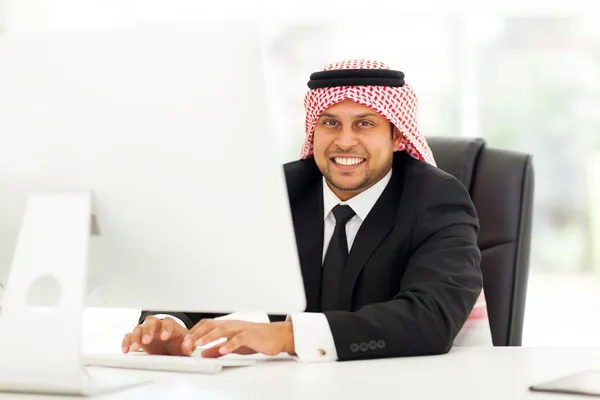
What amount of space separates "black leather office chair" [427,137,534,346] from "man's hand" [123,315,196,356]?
0.86m

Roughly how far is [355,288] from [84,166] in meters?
0.90

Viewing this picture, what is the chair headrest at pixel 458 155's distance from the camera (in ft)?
7.16

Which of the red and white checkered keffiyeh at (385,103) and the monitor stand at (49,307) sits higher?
the red and white checkered keffiyeh at (385,103)

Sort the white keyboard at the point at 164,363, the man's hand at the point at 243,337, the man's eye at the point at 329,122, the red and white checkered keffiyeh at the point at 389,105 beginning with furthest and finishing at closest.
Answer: the man's eye at the point at 329,122
the red and white checkered keffiyeh at the point at 389,105
the man's hand at the point at 243,337
the white keyboard at the point at 164,363

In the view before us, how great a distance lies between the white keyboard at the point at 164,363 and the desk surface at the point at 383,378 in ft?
0.06

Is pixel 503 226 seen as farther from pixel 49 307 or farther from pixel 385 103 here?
pixel 49 307

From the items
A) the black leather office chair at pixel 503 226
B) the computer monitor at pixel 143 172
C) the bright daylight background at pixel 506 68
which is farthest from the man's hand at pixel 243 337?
the bright daylight background at pixel 506 68

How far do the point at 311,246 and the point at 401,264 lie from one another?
23cm

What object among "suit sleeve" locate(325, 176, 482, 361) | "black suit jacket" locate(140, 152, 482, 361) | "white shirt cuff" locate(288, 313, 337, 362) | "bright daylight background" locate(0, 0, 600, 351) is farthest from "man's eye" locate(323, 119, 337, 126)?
"bright daylight background" locate(0, 0, 600, 351)

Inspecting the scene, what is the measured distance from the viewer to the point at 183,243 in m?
1.19

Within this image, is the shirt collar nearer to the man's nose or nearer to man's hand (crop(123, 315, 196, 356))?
the man's nose

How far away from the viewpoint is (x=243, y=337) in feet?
4.74

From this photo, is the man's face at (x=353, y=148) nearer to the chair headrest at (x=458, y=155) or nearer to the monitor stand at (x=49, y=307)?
the chair headrest at (x=458, y=155)

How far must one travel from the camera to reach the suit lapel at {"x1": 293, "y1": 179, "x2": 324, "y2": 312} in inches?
79.5
